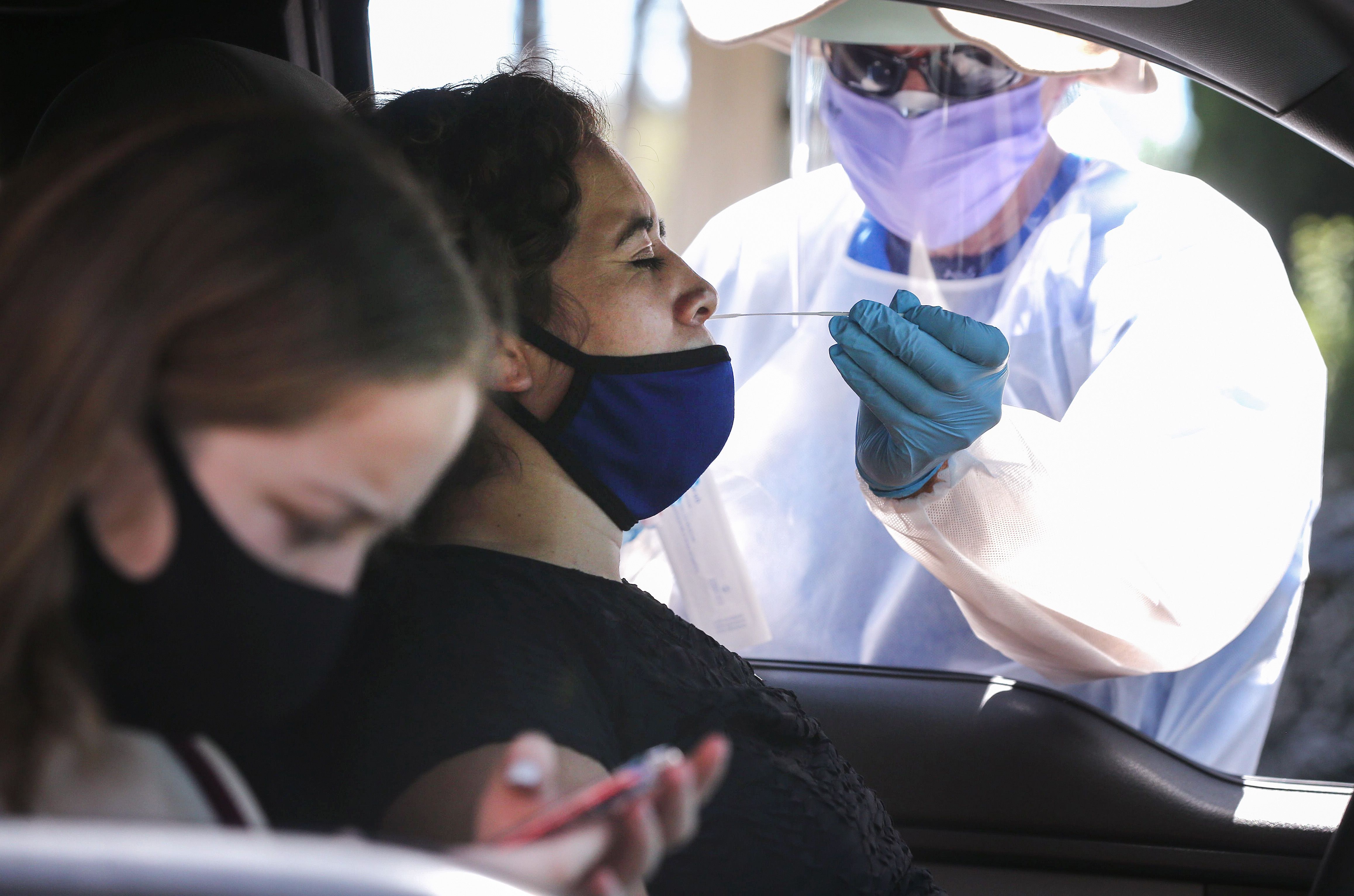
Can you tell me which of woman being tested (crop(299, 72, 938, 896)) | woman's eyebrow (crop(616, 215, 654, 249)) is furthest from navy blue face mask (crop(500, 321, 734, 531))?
woman's eyebrow (crop(616, 215, 654, 249))

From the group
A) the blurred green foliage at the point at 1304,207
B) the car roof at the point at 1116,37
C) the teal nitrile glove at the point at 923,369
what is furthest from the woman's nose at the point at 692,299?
the blurred green foliage at the point at 1304,207

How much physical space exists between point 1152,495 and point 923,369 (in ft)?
1.92

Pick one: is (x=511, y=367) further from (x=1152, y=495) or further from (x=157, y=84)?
(x=1152, y=495)

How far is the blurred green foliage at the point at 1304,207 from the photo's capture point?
516 cm

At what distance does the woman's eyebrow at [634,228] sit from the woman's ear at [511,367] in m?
0.19

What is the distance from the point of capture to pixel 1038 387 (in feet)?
7.67

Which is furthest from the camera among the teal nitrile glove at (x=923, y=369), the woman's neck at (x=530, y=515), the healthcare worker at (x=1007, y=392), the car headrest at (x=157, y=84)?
the healthcare worker at (x=1007, y=392)

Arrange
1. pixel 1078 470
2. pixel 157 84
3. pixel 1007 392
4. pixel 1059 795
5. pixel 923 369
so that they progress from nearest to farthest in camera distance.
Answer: pixel 157 84 < pixel 923 369 < pixel 1059 795 < pixel 1078 470 < pixel 1007 392

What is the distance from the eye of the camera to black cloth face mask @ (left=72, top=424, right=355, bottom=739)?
2.06ft

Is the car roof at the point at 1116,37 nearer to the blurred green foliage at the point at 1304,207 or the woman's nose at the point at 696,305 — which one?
the woman's nose at the point at 696,305

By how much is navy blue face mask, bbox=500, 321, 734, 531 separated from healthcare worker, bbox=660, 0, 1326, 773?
0.32m

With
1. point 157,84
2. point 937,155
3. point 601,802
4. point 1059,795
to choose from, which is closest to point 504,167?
point 157,84

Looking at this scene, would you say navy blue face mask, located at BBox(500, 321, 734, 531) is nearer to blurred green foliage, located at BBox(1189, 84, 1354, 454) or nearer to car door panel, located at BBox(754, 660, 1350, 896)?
car door panel, located at BBox(754, 660, 1350, 896)

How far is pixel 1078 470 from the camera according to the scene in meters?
1.88
